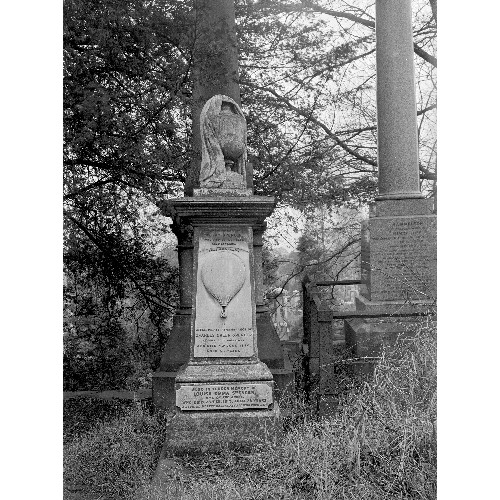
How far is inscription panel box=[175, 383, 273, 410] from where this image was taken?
5406mm

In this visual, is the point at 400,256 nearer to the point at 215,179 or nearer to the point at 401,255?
the point at 401,255

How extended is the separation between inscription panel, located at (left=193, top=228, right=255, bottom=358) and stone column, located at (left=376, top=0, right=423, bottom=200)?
4316mm

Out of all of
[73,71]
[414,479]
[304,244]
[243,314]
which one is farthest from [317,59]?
[414,479]

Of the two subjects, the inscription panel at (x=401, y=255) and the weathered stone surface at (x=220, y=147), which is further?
the inscription panel at (x=401, y=255)

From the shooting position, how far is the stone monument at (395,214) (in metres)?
8.33

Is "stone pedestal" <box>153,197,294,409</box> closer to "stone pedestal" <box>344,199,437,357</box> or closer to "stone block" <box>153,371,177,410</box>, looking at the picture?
"stone block" <box>153,371,177,410</box>

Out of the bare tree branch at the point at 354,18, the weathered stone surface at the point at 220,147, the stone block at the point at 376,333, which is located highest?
the bare tree branch at the point at 354,18

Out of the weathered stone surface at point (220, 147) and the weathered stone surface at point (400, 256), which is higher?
the weathered stone surface at point (220, 147)

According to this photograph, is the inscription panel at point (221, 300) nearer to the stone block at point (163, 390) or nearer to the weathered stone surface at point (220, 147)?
the weathered stone surface at point (220, 147)

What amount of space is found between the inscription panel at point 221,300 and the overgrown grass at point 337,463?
2.99 feet

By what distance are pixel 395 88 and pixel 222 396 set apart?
5.83m

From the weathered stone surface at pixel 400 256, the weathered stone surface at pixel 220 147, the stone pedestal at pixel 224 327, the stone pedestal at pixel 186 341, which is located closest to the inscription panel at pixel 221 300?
the stone pedestal at pixel 224 327

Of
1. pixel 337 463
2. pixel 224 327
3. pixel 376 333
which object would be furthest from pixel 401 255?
pixel 337 463

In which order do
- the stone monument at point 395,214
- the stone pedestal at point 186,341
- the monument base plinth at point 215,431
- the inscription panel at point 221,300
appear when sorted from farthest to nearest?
the stone monument at point 395,214
the stone pedestal at point 186,341
the inscription panel at point 221,300
the monument base plinth at point 215,431
